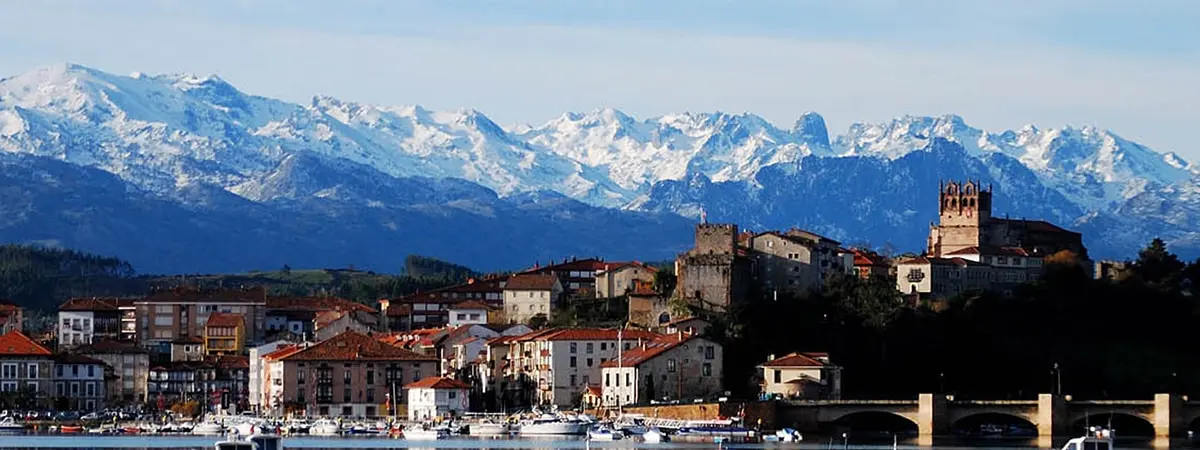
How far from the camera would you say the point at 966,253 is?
17750cm

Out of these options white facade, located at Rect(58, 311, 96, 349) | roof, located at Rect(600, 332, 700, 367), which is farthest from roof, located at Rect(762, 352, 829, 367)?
white facade, located at Rect(58, 311, 96, 349)

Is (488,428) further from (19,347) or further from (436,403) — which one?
(19,347)

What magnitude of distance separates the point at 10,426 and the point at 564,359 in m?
31.1

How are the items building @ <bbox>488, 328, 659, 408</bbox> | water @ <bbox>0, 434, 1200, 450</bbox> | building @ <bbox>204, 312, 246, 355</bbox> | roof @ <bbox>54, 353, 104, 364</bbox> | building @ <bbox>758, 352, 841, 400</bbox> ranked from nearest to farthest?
water @ <bbox>0, 434, 1200, 450</bbox>, building @ <bbox>758, 352, 841, 400</bbox>, building @ <bbox>488, 328, 659, 408</bbox>, roof @ <bbox>54, 353, 104, 364</bbox>, building @ <bbox>204, 312, 246, 355</bbox>

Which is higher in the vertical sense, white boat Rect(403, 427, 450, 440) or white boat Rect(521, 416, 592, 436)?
white boat Rect(521, 416, 592, 436)

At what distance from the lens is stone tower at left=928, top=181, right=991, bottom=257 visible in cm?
18575

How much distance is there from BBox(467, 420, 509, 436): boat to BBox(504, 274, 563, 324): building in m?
39.1

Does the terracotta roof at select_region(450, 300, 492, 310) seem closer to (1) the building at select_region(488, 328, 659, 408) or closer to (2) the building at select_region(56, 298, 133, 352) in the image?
(2) the building at select_region(56, 298, 133, 352)

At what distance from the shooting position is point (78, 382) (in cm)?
16012

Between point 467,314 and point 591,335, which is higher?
point 467,314

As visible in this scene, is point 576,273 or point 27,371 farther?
point 576,273

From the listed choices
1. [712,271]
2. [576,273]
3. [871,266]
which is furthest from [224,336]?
[871,266]

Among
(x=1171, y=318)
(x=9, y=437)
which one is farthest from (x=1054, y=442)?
(x=9, y=437)

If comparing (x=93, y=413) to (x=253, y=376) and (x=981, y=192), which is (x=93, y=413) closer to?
(x=253, y=376)
